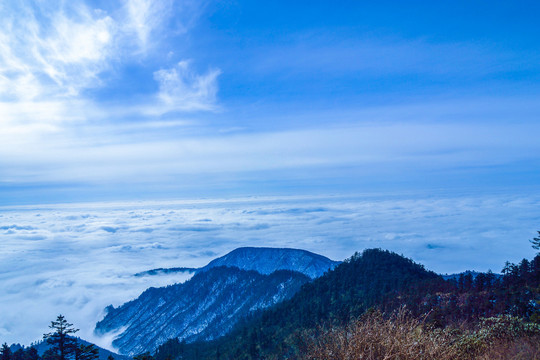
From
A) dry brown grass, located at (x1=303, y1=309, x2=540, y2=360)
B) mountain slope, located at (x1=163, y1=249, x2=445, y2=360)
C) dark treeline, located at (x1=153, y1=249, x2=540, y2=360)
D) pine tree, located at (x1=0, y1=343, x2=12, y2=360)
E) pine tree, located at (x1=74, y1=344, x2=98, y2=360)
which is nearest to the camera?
dry brown grass, located at (x1=303, y1=309, x2=540, y2=360)

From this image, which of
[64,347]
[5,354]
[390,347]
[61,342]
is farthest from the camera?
[5,354]

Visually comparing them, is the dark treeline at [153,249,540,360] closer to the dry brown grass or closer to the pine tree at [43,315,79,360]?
the dry brown grass

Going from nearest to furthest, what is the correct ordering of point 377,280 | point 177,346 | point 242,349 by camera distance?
point 242,349
point 377,280
point 177,346

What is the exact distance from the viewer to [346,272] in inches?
4555

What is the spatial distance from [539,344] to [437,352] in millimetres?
3755

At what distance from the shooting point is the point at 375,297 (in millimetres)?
78312

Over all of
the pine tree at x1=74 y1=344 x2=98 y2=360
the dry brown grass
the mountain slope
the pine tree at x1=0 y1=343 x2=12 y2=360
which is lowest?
the mountain slope

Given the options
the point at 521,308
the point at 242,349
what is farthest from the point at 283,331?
the point at 521,308

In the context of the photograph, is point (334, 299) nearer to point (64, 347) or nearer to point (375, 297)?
point (375, 297)

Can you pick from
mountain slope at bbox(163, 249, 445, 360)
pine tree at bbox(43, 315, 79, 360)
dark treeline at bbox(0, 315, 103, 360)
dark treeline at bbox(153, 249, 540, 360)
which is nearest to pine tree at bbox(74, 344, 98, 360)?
dark treeline at bbox(0, 315, 103, 360)

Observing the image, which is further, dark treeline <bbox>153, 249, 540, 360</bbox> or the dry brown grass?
dark treeline <bbox>153, 249, 540, 360</bbox>

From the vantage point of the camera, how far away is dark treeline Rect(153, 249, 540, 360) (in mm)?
46844

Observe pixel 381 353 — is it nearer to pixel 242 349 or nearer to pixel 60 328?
pixel 60 328

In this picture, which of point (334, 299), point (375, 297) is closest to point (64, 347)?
point (375, 297)
